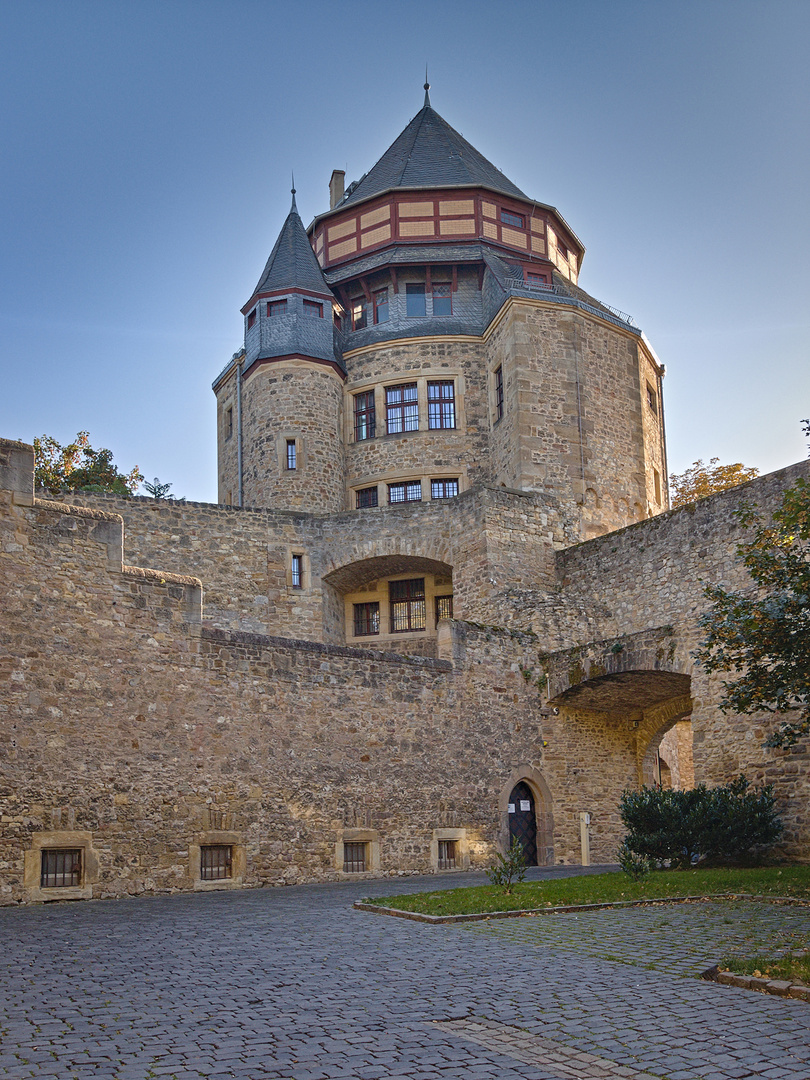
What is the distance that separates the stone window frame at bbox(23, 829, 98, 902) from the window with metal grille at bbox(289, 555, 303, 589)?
41.4ft

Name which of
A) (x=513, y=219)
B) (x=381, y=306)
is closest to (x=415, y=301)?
(x=381, y=306)

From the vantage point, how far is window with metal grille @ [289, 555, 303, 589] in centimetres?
2713

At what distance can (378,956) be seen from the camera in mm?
9398

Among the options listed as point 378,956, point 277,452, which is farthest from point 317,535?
point 378,956

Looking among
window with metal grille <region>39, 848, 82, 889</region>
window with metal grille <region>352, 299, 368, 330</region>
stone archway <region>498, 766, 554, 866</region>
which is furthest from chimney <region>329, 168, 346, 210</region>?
window with metal grille <region>39, 848, 82, 889</region>

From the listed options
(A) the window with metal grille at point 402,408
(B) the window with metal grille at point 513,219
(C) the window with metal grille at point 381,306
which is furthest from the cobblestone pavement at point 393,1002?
(B) the window with metal grille at point 513,219

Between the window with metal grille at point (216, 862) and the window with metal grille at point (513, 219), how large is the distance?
2638 centimetres

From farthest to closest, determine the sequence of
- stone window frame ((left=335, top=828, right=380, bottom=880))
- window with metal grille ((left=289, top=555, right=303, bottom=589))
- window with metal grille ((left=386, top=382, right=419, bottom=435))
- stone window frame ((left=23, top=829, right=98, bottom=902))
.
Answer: window with metal grille ((left=386, top=382, right=419, bottom=435))
window with metal grille ((left=289, top=555, right=303, bottom=589))
stone window frame ((left=335, top=828, right=380, bottom=880))
stone window frame ((left=23, top=829, right=98, bottom=902))

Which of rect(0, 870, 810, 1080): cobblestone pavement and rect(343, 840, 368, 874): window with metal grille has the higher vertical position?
rect(343, 840, 368, 874): window with metal grille

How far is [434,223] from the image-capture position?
36156 mm

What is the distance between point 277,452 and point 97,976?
24351 millimetres

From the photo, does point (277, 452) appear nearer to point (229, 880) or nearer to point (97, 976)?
point (229, 880)

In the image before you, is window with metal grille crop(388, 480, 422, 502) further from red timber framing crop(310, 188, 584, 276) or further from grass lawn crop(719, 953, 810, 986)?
grass lawn crop(719, 953, 810, 986)

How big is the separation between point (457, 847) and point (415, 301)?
2036 cm
